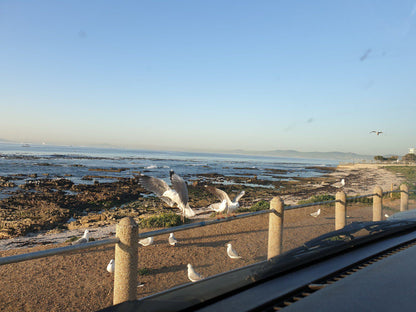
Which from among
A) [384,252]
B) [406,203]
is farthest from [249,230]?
[406,203]

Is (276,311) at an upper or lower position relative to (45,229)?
upper

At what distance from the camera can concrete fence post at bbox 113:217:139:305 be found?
2.79 m

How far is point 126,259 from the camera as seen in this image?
2854 mm

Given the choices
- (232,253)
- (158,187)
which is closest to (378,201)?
(232,253)

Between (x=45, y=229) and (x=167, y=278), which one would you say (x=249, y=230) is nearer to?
(x=167, y=278)

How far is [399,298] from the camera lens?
163cm

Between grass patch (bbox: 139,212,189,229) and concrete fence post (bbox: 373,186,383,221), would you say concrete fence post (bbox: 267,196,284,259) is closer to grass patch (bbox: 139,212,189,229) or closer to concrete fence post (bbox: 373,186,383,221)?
concrete fence post (bbox: 373,186,383,221)

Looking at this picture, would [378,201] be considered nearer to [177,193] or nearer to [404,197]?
[404,197]

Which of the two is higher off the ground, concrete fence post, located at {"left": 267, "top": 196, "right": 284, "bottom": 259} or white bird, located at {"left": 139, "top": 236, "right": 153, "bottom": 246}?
concrete fence post, located at {"left": 267, "top": 196, "right": 284, "bottom": 259}

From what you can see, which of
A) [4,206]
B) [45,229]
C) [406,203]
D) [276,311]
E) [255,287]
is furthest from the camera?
[4,206]

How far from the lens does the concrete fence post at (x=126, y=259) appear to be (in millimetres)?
→ 2791

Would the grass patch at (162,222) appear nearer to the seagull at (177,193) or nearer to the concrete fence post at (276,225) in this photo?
the seagull at (177,193)

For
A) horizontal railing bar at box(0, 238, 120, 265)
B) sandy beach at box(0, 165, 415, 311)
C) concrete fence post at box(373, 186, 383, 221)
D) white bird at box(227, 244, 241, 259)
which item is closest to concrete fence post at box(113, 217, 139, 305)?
horizontal railing bar at box(0, 238, 120, 265)

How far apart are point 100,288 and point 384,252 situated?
4025 millimetres
